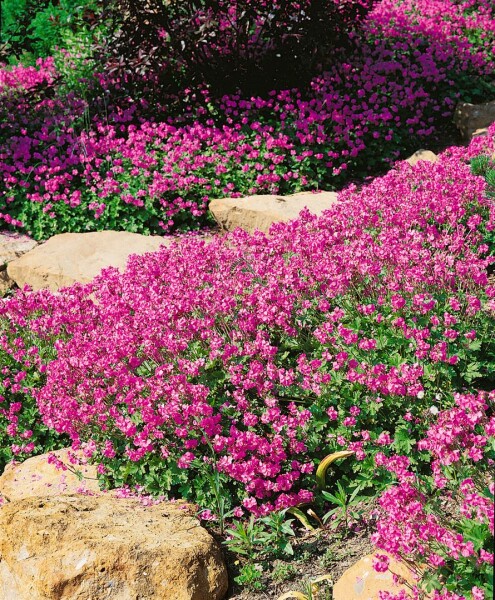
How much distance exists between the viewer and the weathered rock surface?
25.7 feet

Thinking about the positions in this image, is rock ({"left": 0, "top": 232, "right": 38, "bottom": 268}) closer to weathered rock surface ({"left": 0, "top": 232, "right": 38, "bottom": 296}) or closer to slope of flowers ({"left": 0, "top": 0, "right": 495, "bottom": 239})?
weathered rock surface ({"left": 0, "top": 232, "right": 38, "bottom": 296})

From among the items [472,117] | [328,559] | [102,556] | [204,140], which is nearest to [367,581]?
[328,559]

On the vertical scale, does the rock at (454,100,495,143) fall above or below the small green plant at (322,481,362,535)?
above

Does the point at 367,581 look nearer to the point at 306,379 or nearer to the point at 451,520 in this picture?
the point at 451,520

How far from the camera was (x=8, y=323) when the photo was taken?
5.88m

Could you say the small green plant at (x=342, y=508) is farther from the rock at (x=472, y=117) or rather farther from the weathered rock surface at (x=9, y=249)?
the rock at (x=472, y=117)

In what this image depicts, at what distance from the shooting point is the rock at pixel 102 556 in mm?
3221

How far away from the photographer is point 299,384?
13.9 ft

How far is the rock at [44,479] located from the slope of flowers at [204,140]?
14.1 ft

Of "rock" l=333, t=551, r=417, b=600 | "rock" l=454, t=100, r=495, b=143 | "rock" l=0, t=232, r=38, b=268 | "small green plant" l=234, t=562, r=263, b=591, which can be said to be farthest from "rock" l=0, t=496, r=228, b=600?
"rock" l=454, t=100, r=495, b=143

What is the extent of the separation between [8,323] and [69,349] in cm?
119

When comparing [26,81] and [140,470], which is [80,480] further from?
[26,81]

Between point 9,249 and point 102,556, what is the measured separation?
6.04 m

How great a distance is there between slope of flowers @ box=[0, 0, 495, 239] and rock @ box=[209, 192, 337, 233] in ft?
1.43
